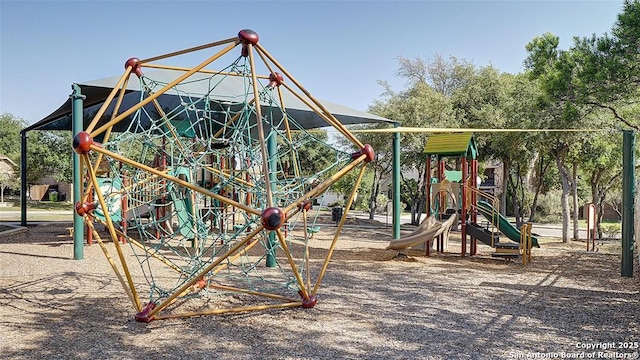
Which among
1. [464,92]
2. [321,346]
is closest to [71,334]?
[321,346]

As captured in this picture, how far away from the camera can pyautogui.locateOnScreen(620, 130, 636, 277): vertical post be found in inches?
320

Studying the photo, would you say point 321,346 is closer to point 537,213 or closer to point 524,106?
point 524,106

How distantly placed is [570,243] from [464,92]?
7983 mm

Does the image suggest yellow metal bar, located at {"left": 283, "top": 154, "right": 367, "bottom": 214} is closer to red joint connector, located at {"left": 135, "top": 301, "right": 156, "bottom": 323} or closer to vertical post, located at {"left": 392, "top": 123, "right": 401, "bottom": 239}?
red joint connector, located at {"left": 135, "top": 301, "right": 156, "bottom": 323}

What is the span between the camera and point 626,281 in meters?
7.75

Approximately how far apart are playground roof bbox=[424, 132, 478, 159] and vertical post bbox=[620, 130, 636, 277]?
3213 mm

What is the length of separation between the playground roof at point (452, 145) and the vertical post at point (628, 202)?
3.21 m

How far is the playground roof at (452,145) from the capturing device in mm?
10883

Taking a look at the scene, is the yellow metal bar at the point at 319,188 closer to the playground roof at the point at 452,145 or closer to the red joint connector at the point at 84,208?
the red joint connector at the point at 84,208

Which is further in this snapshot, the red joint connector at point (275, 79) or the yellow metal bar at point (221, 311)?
the red joint connector at point (275, 79)

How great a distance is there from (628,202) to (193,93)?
26.1ft

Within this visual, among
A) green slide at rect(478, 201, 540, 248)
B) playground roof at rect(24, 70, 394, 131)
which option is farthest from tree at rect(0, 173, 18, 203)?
green slide at rect(478, 201, 540, 248)

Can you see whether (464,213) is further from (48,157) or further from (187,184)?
(48,157)

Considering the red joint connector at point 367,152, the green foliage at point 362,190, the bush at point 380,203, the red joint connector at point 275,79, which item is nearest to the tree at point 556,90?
the red joint connector at point 367,152
